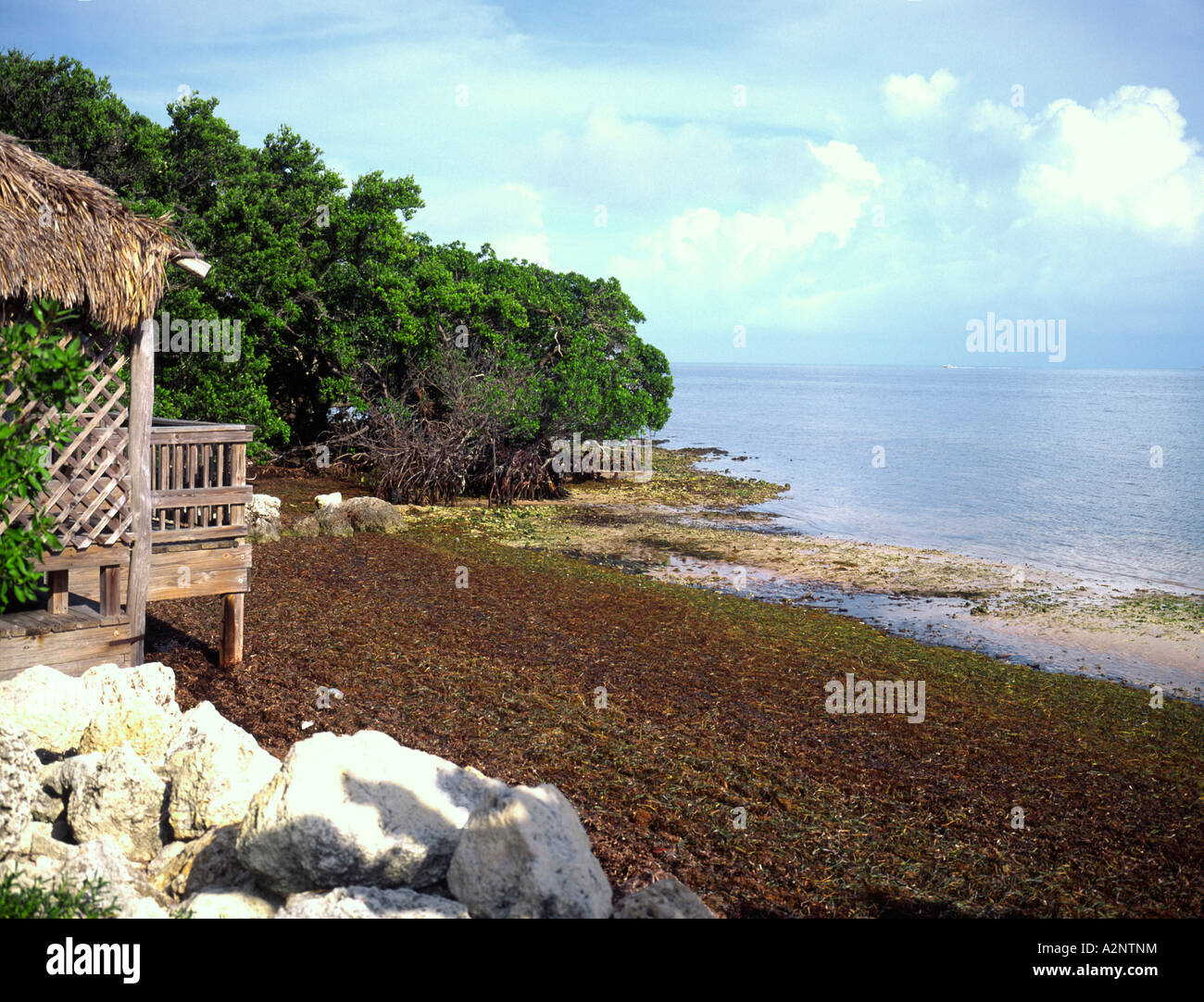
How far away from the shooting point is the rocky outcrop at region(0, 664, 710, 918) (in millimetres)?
4656

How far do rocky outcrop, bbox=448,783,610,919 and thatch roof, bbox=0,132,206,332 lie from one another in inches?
249

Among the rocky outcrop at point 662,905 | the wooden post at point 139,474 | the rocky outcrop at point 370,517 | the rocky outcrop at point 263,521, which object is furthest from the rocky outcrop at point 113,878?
the rocky outcrop at point 370,517

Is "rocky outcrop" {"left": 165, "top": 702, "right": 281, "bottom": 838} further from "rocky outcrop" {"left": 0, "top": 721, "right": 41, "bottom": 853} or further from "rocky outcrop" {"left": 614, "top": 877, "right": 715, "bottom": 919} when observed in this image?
"rocky outcrop" {"left": 614, "top": 877, "right": 715, "bottom": 919}

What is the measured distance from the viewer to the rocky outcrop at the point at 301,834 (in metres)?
4.66

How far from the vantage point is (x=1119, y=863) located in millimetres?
7391

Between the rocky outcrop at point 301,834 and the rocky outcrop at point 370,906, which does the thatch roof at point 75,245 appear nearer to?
the rocky outcrop at point 301,834

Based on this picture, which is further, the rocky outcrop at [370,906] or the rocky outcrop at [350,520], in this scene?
the rocky outcrop at [350,520]

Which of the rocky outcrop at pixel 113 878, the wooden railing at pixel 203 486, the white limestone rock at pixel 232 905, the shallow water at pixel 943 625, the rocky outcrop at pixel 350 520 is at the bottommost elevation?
the shallow water at pixel 943 625

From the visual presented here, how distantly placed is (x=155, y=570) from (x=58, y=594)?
3.07 ft

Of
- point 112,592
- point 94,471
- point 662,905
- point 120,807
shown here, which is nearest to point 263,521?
point 112,592

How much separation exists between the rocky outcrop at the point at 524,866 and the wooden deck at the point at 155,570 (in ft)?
18.9

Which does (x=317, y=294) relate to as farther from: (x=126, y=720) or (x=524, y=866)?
(x=524, y=866)

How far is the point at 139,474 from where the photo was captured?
9117mm
